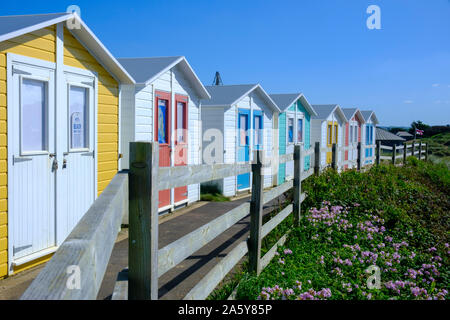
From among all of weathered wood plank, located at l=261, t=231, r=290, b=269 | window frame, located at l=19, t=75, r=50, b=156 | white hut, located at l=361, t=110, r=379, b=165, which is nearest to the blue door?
weathered wood plank, located at l=261, t=231, r=290, b=269

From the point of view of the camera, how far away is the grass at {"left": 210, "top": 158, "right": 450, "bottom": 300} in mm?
4648

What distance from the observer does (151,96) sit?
31.1 feet

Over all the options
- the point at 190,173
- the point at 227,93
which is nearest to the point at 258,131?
the point at 227,93

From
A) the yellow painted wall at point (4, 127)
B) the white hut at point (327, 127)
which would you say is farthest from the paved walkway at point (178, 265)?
the white hut at point (327, 127)

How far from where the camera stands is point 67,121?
6.72 metres

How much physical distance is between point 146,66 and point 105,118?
2.78 m

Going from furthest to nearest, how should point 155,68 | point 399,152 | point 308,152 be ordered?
point 399,152, point 155,68, point 308,152

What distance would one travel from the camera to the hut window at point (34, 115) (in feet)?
19.4

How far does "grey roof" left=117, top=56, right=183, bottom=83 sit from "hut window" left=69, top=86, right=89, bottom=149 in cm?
201

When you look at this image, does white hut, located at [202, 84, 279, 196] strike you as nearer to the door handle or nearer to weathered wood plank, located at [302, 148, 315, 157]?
weathered wood plank, located at [302, 148, 315, 157]

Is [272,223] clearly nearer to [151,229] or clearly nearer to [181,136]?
[151,229]

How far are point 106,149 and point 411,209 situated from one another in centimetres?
584

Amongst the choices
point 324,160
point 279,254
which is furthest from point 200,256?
point 324,160
